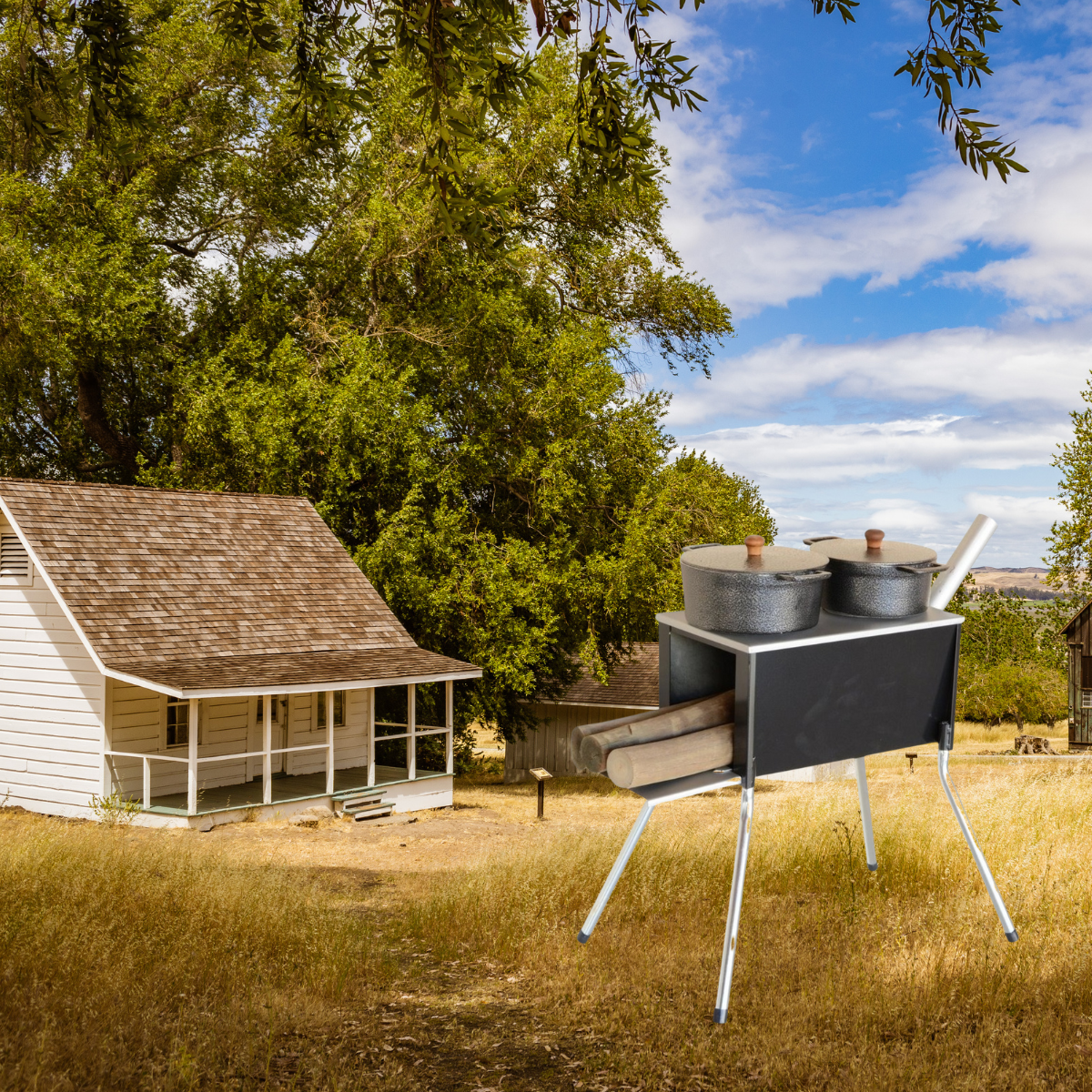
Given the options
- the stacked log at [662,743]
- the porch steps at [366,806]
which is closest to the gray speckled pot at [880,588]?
the stacked log at [662,743]

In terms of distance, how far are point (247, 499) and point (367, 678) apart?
6419mm

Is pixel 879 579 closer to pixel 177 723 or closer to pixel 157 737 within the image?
pixel 157 737

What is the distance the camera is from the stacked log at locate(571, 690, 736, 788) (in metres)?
3.85

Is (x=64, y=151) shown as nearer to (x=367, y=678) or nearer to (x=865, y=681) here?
(x=367, y=678)

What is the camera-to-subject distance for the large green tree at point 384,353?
79.2ft

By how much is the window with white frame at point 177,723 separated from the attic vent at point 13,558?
146 inches

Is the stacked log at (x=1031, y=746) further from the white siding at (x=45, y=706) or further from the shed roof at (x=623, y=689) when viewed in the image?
the white siding at (x=45, y=706)

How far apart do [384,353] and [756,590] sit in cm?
2296

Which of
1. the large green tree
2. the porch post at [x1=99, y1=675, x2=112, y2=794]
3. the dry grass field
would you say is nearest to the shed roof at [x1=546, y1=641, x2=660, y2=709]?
the large green tree

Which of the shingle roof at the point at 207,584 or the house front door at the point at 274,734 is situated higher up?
the shingle roof at the point at 207,584

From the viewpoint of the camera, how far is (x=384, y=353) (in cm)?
2564

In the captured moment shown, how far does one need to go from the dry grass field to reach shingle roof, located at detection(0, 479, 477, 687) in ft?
29.2

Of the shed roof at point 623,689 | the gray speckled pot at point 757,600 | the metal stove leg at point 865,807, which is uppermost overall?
the gray speckled pot at point 757,600

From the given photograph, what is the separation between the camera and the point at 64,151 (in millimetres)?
25781
